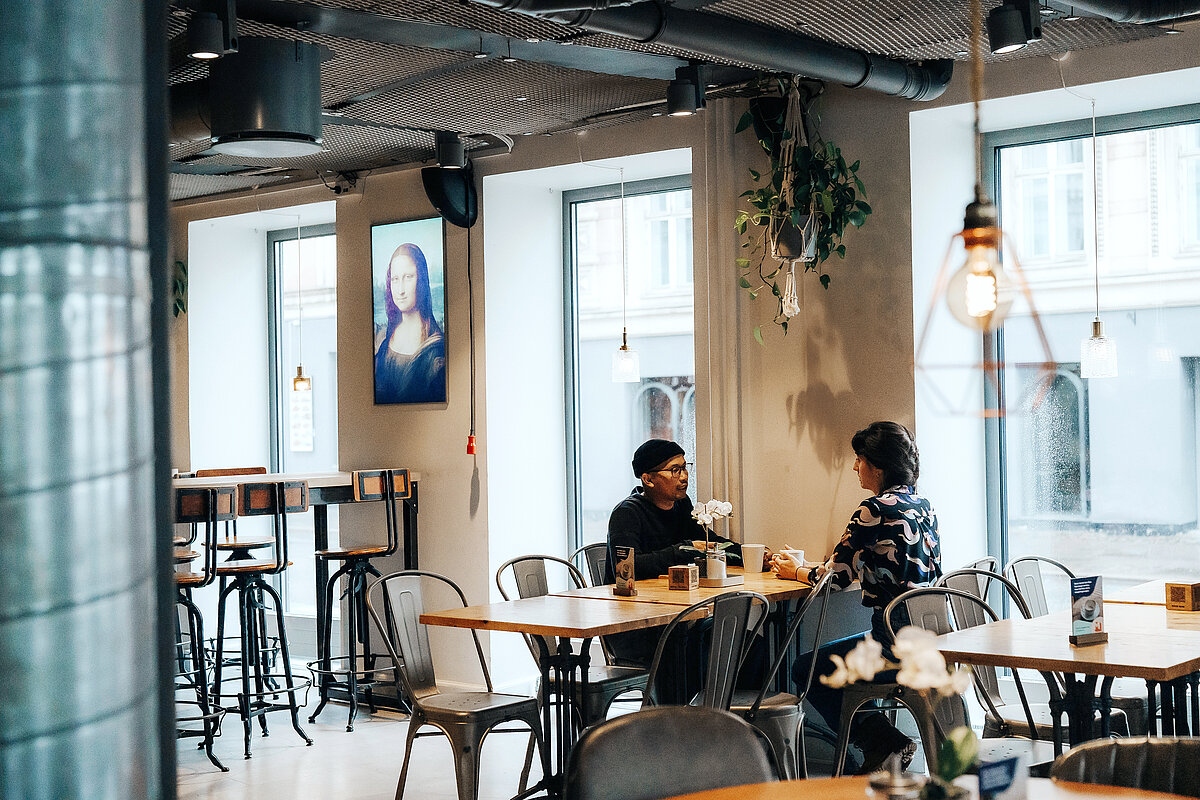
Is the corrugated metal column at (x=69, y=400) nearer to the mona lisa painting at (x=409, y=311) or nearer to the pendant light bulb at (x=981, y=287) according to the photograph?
the pendant light bulb at (x=981, y=287)

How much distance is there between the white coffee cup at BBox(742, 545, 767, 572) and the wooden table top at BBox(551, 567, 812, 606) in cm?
4

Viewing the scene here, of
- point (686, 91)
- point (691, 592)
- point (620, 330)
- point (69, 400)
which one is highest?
point (686, 91)

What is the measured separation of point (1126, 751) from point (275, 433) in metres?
7.53

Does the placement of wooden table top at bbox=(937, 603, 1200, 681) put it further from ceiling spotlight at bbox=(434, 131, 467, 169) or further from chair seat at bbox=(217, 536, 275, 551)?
chair seat at bbox=(217, 536, 275, 551)

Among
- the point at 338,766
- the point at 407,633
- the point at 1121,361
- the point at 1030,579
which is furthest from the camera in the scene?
the point at 338,766

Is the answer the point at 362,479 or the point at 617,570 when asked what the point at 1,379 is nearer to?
the point at 617,570

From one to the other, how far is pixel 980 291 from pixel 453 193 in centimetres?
513

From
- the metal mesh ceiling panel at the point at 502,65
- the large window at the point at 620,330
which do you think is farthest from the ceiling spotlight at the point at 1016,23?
the large window at the point at 620,330

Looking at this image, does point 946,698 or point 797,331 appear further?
point 797,331

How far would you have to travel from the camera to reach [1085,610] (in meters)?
3.58

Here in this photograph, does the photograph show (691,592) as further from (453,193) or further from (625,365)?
(453,193)

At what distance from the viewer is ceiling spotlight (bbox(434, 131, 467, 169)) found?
6.70 m

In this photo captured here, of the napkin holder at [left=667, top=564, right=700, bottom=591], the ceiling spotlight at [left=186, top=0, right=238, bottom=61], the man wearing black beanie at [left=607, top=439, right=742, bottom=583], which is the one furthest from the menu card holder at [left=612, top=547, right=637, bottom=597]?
the ceiling spotlight at [left=186, top=0, right=238, bottom=61]

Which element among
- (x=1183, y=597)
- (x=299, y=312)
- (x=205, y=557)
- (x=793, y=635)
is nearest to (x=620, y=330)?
→ (x=205, y=557)
